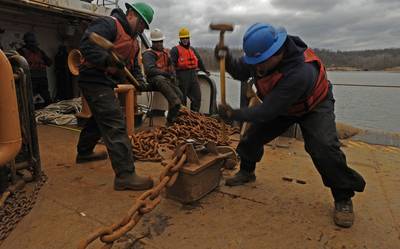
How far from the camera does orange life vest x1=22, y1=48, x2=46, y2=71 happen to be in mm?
6809

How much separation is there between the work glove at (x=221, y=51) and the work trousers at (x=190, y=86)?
3332 millimetres

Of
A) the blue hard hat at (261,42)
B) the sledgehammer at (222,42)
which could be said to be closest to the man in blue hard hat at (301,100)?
the blue hard hat at (261,42)

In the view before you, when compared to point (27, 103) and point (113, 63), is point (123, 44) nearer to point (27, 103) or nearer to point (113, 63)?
point (113, 63)

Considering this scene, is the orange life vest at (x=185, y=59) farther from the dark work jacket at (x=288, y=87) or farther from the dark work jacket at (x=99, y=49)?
the dark work jacket at (x=288, y=87)

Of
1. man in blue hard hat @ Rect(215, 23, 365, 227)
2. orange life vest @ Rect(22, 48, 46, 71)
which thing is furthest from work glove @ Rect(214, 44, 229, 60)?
orange life vest @ Rect(22, 48, 46, 71)

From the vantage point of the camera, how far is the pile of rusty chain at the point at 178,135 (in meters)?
3.78

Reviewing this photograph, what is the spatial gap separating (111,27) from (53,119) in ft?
11.0

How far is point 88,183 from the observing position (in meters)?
2.96

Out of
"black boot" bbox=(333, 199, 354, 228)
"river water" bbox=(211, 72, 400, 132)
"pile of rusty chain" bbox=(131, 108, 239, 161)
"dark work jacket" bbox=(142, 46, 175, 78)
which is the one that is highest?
"dark work jacket" bbox=(142, 46, 175, 78)

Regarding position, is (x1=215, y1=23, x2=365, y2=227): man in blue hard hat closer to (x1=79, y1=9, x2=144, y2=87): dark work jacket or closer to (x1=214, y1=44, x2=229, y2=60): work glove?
(x1=214, y1=44, x2=229, y2=60): work glove

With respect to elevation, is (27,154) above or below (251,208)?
above

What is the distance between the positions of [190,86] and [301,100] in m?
4.04

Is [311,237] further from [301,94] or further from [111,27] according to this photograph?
[111,27]

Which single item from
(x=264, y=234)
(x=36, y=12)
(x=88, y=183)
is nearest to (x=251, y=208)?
(x=264, y=234)
